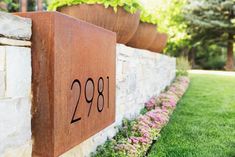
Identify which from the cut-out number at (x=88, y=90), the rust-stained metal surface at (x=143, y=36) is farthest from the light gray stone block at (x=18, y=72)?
the rust-stained metal surface at (x=143, y=36)

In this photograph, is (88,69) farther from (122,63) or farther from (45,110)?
(122,63)

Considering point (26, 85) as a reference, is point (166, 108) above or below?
below

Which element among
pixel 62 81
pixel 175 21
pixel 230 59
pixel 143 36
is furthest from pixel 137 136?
pixel 230 59

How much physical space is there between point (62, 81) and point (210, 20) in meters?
14.1

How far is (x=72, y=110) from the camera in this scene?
1.51 m

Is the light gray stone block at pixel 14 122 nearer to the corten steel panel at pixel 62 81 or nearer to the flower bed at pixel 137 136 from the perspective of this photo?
the corten steel panel at pixel 62 81

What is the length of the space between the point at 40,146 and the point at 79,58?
46 cm

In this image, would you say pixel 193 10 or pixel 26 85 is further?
pixel 193 10

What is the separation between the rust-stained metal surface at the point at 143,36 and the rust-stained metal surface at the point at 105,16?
83 cm

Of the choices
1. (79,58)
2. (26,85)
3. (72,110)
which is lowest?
(72,110)

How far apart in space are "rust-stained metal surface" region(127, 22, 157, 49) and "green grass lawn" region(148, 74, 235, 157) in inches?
35.8

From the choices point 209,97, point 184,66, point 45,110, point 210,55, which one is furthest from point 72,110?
point 210,55

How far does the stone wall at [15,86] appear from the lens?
1.18 meters

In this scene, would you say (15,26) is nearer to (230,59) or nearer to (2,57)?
(2,57)
